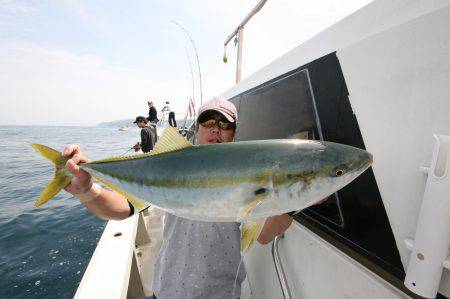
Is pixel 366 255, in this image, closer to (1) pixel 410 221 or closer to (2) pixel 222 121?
(1) pixel 410 221

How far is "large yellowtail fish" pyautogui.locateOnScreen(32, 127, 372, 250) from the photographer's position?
3.75ft

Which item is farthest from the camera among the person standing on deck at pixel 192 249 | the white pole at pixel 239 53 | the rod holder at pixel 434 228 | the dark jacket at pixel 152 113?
the dark jacket at pixel 152 113

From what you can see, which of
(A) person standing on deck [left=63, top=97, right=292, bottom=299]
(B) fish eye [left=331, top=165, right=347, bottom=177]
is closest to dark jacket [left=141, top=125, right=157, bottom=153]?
(A) person standing on deck [left=63, top=97, right=292, bottom=299]

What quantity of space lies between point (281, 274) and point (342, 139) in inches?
43.0

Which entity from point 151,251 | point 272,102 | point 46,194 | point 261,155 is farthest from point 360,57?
point 151,251

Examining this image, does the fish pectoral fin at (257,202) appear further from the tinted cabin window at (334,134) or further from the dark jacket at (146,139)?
the dark jacket at (146,139)

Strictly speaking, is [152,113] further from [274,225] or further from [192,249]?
[274,225]

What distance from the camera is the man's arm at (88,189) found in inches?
72.5

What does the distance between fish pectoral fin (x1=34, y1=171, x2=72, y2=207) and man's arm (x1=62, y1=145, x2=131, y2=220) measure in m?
0.04

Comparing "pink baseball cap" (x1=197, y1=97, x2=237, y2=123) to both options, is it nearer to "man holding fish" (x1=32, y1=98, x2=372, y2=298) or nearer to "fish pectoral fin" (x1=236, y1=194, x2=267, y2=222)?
"man holding fish" (x1=32, y1=98, x2=372, y2=298)

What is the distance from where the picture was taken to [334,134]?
1.71 meters

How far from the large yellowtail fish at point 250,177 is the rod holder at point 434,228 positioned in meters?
0.23

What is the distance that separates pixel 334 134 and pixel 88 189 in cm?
174

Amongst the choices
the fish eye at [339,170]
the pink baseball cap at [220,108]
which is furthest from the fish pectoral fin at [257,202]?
the pink baseball cap at [220,108]
